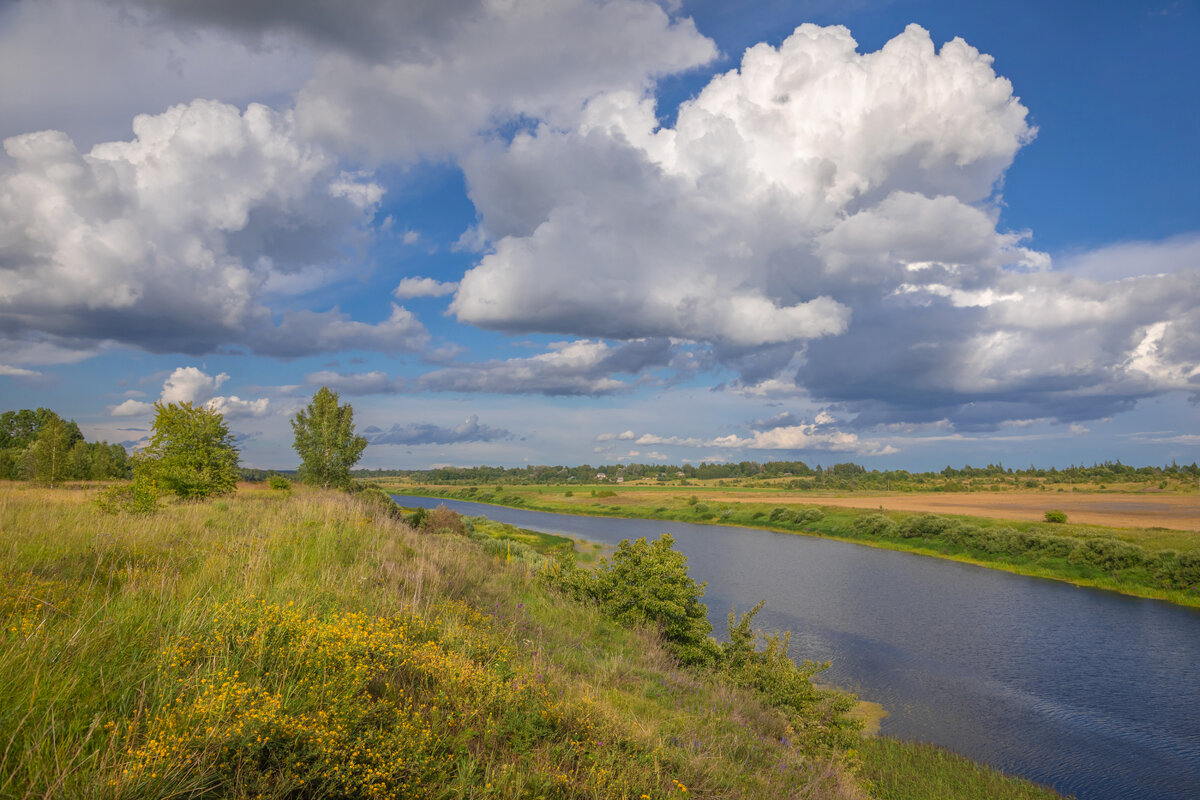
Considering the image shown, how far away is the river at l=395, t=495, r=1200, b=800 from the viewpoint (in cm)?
1772

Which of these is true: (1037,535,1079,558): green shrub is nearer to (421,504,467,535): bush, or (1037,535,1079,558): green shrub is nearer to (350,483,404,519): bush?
(421,504,467,535): bush

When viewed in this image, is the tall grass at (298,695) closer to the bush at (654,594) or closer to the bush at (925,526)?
the bush at (654,594)

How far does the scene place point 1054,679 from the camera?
23.8 m

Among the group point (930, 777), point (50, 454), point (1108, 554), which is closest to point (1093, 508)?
point (1108, 554)

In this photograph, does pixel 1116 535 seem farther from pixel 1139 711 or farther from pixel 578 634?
pixel 578 634

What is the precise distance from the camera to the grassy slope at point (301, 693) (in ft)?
11.0

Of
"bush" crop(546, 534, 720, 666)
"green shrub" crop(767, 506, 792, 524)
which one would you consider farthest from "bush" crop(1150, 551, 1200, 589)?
"bush" crop(546, 534, 720, 666)

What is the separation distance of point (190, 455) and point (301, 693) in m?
19.4

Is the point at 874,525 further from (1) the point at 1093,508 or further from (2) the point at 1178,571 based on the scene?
(1) the point at 1093,508

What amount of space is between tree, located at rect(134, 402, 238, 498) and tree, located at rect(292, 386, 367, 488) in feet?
95.7

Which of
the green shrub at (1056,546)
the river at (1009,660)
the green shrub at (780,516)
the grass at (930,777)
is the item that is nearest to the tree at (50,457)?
the river at (1009,660)

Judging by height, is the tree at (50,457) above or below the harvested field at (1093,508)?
above

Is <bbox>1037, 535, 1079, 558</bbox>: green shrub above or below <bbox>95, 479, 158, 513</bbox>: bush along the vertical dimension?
below

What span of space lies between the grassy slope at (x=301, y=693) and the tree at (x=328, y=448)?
4162cm
